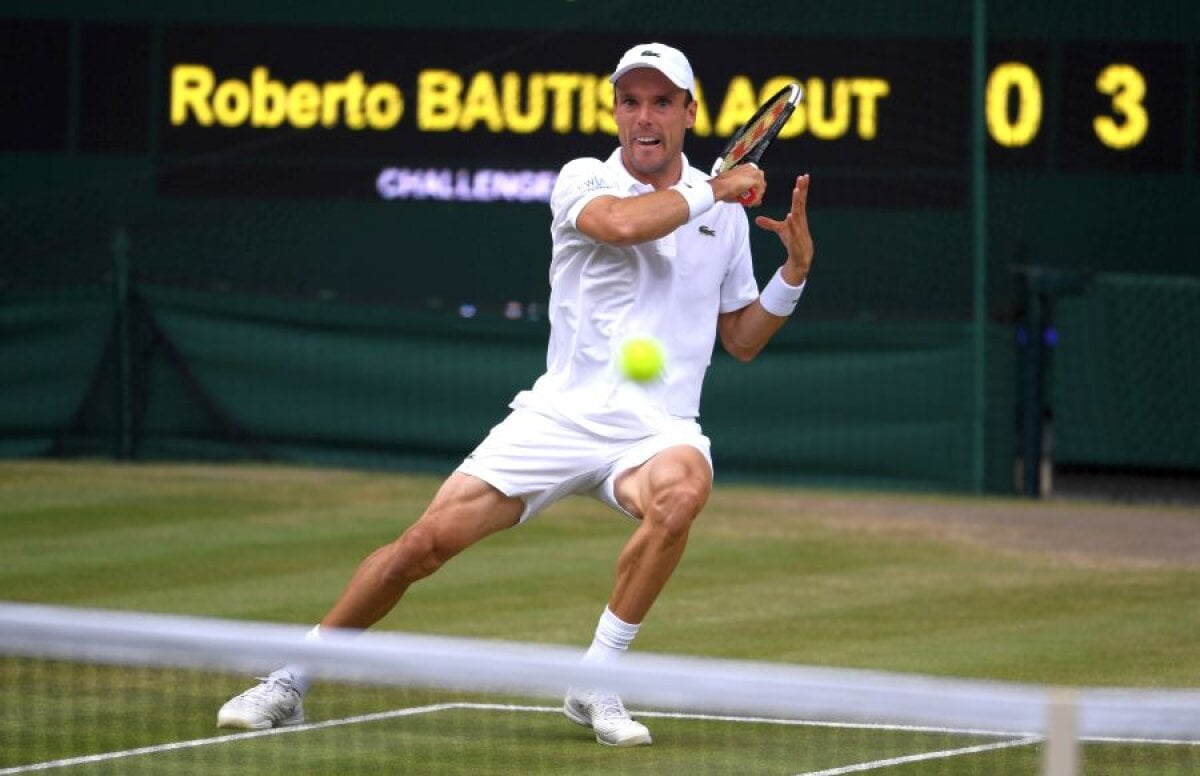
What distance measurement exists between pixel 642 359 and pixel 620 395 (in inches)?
4.4

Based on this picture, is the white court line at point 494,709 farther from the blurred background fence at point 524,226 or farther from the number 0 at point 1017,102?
the number 0 at point 1017,102

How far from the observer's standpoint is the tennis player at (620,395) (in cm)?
633

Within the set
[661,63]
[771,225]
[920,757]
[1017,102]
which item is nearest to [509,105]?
[1017,102]

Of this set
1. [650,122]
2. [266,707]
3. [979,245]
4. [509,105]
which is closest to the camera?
[266,707]

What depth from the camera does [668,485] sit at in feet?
20.8

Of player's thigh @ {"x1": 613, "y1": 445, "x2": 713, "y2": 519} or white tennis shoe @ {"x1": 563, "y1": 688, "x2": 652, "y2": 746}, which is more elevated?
player's thigh @ {"x1": 613, "y1": 445, "x2": 713, "y2": 519}

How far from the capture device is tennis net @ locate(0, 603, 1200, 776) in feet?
11.0

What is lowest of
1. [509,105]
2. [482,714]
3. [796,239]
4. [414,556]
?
[482,714]

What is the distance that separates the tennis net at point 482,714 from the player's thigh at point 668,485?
1.41 ft

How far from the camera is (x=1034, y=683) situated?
779 cm

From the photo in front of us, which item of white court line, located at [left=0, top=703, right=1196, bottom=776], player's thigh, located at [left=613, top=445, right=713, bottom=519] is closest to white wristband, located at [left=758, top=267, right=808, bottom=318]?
player's thigh, located at [left=613, top=445, right=713, bottom=519]

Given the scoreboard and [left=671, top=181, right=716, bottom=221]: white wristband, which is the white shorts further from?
the scoreboard

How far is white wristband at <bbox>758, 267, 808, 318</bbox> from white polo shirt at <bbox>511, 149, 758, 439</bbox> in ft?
0.68

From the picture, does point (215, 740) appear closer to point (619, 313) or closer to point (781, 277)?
point (619, 313)
